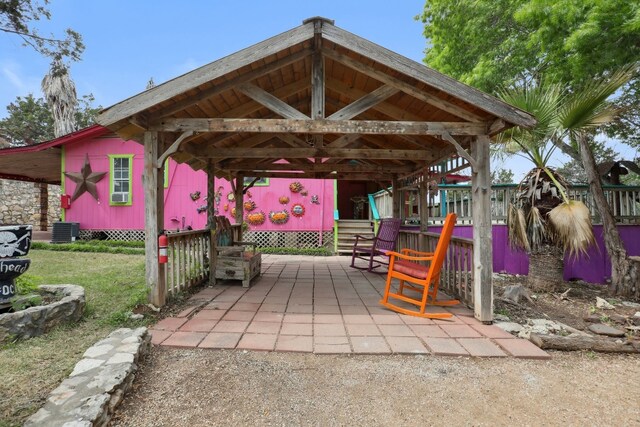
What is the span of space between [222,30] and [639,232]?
564 inches

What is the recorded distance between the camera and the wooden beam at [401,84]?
346cm

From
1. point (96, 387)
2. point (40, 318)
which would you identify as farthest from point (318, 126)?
point (40, 318)

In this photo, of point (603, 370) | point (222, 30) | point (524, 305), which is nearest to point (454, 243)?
point (524, 305)

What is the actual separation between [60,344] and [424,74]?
3.91 metres

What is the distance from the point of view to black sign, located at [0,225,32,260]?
289 centimetres

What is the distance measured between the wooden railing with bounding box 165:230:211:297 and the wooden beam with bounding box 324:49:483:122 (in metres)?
2.75

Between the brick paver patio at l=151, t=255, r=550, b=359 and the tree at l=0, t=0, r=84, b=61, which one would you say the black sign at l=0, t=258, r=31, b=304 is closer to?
the brick paver patio at l=151, t=255, r=550, b=359

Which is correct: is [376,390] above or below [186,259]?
below

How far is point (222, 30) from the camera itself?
43.3 feet

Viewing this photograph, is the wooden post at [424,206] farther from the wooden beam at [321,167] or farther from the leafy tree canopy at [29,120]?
the leafy tree canopy at [29,120]

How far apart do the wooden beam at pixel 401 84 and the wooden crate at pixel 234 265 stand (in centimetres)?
291

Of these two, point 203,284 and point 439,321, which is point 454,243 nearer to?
point 439,321

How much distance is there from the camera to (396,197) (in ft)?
22.5

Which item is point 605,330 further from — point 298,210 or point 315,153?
point 298,210
